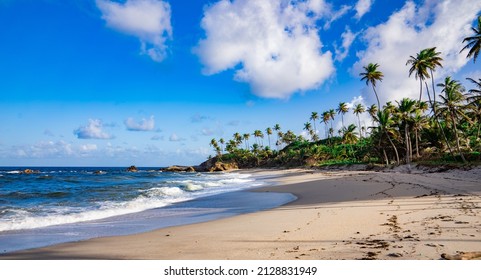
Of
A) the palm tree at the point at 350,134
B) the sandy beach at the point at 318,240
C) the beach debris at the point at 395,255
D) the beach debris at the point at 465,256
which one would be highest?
the palm tree at the point at 350,134

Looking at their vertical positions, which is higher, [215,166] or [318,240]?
[215,166]

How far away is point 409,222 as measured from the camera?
784 centimetres

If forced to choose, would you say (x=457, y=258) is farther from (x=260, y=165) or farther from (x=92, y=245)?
(x=260, y=165)

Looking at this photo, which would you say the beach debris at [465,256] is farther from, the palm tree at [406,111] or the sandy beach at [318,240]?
the palm tree at [406,111]

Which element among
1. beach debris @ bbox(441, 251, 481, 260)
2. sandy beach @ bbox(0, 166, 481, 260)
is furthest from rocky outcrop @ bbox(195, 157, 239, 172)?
beach debris @ bbox(441, 251, 481, 260)

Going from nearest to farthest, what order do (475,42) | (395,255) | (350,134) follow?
(395,255) < (475,42) < (350,134)

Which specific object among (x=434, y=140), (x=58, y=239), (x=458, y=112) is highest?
(x=458, y=112)

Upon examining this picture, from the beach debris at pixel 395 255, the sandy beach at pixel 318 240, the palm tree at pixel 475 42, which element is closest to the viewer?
the beach debris at pixel 395 255

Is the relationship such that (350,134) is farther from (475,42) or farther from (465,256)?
(465,256)

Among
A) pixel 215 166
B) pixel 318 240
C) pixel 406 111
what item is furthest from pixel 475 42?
pixel 215 166

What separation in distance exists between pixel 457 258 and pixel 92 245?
813 centimetres

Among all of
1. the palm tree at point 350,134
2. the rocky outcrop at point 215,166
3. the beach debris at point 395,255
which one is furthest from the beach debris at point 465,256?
the rocky outcrop at point 215,166
